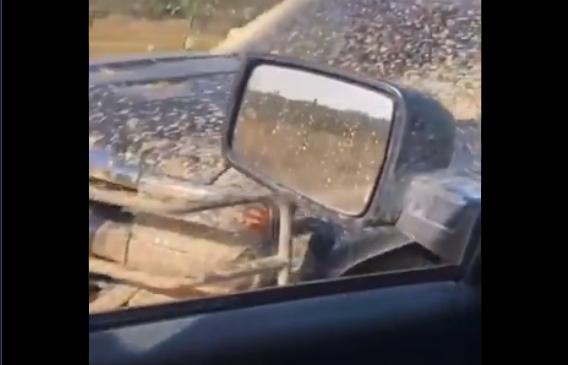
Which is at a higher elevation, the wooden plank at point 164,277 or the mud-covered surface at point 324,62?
the mud-covered surface at point 324,62

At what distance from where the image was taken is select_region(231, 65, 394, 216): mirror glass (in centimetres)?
162

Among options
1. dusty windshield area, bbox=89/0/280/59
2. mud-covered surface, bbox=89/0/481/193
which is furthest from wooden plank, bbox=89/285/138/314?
dusty windshield area, bbox=89/0/280/59

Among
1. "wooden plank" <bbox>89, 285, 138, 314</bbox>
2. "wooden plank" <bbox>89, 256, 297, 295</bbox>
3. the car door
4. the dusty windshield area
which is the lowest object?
the car door

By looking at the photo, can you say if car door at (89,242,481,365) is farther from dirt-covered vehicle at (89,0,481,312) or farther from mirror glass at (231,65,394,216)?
mirror glass at (231,65,394,216)

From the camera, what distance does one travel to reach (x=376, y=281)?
163 centimetres

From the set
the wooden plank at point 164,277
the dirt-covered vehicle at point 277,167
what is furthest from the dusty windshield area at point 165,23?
the wooden plank at point 164,277

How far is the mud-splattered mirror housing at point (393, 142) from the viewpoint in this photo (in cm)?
160

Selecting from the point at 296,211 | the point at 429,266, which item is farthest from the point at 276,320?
the point at 429,266

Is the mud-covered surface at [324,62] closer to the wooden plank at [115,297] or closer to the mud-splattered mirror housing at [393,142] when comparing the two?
the mud-splattered mirror housing at [393,142]

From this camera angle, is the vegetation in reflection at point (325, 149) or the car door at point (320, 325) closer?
the car door at point (320, 325)

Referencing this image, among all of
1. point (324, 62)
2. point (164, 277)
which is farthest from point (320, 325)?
point (324, 62)

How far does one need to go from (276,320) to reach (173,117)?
1.01 ft

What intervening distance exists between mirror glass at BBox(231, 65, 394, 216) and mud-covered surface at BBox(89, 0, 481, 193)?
0.04 metres
